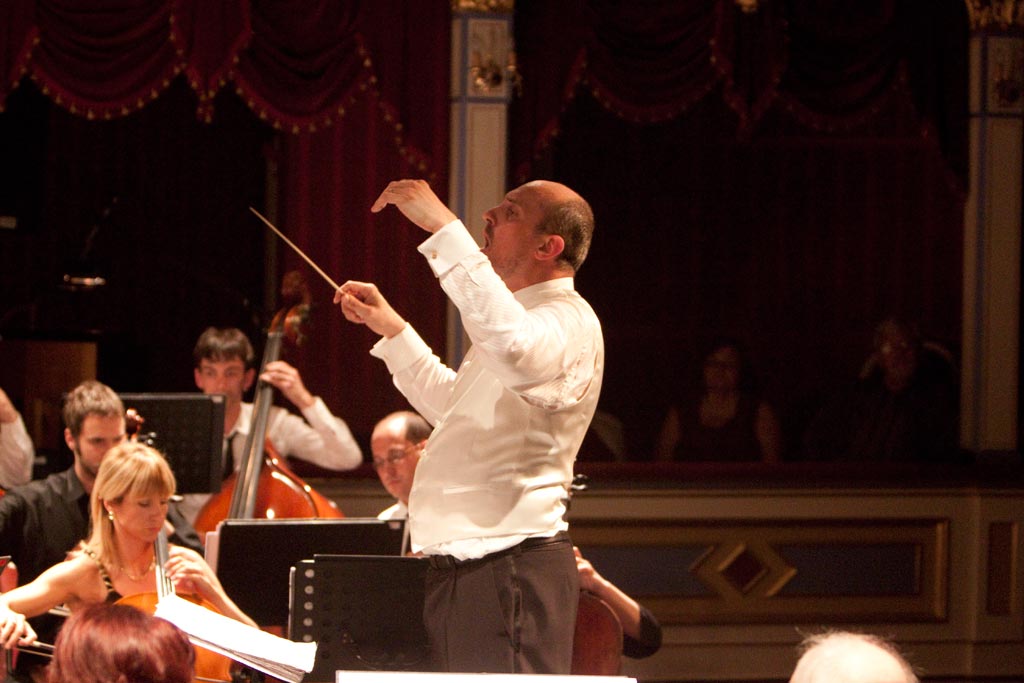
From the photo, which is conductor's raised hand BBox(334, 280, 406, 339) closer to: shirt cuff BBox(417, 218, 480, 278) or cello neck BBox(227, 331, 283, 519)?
shirt cuff BBox(417, 218, 480, 278)

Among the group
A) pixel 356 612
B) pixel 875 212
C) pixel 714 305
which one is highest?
pixel 875 212

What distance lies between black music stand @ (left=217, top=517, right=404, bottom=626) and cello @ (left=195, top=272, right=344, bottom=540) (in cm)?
72

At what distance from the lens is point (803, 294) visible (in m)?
7.74

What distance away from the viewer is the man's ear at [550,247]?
2.46m

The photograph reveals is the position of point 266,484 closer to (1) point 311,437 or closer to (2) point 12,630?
(1) point 311,437

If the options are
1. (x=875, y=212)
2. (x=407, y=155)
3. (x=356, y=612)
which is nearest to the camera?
(x=356, y=612)

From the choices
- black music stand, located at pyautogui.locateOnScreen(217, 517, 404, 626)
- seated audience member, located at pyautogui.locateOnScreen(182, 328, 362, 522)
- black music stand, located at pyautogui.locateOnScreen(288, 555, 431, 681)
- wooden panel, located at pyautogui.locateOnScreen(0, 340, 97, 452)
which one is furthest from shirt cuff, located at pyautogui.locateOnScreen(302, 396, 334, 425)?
black music stand, located at pyautogui.locateOnScreen(288, 555, 431, 681)

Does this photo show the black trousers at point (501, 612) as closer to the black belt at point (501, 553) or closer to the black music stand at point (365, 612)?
the black belt at point (501, 553)

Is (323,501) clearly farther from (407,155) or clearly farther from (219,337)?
(407,155)

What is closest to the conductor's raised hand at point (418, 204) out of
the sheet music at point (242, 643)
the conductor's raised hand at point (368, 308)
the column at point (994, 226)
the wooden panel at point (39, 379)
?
the conductor's raised hand at point (368, 308)

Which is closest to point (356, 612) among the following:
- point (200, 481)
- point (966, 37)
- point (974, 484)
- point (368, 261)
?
point (200, 481)

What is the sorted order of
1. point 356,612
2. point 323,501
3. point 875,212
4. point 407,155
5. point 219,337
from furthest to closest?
point 875,212, point 407,155, point 219,337, point 323,501, point 356,612

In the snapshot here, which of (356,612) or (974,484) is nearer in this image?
(356,612)

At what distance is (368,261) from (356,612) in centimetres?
266
